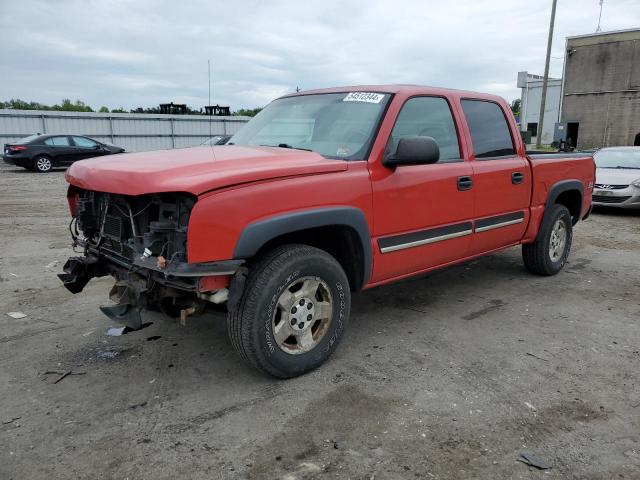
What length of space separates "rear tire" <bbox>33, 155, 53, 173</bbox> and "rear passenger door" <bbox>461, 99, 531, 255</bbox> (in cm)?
1774

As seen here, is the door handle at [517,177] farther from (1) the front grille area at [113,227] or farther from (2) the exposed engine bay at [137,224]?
(1) the front grille area at [113,227]

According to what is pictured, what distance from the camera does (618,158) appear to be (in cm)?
1120

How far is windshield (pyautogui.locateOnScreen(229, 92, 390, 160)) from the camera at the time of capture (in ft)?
12.3

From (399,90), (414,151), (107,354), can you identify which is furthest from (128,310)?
(399,90)

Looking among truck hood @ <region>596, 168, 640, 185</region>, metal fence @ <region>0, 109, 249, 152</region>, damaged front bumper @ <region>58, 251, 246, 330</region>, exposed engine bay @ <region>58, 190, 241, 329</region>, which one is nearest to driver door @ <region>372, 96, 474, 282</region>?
damaged front bumper @ <region>58, 251, 246, 330</region>

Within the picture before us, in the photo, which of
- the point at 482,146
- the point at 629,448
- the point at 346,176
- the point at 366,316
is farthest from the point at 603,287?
the point at 346,176

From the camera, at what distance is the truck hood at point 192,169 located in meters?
2.84

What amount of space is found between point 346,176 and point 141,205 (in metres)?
1.31

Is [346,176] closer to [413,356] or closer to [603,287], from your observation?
[413,356]

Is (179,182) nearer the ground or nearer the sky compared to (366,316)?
nearer the sky

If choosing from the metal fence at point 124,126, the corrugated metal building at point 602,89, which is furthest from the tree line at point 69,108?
the corrugated metal building at point 602,89

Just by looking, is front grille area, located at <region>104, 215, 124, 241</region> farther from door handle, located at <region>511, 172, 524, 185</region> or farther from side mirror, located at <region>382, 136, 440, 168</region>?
door handle, located at <region>511, 172, 524, 185</region>

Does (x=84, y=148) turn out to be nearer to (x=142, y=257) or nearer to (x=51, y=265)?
(x=51, y=265)

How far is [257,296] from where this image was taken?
306 cm
